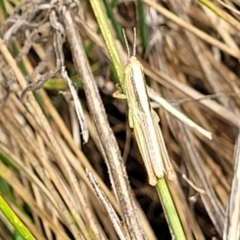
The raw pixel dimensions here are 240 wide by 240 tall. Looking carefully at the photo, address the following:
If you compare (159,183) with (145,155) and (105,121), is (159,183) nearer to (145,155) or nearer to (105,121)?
(145,155)

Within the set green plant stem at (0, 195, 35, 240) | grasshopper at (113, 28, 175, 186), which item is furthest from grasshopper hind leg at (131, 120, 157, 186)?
green plant stem at (0, 195, 35, 240)

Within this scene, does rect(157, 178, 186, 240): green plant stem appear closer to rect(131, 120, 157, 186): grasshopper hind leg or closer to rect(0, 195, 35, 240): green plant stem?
rect(131, 120, 157, 186): grasshopper hind leg

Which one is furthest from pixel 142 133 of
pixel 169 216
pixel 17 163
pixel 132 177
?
pixel 132 177

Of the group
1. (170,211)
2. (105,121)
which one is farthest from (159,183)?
(105,121)

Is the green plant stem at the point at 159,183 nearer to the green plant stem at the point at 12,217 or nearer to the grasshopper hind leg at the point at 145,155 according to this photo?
the grasshopper hind leg at the point at 145,155

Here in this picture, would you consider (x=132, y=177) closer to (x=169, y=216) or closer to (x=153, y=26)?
(x=153, y=26)

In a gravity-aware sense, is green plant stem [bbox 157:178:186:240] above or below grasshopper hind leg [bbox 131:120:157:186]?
below

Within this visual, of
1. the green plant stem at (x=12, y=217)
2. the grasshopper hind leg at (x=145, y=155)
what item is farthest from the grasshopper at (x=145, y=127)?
the green plant stem at (x=12, y=217)
